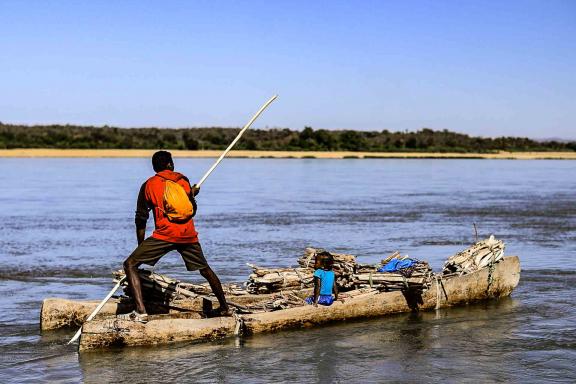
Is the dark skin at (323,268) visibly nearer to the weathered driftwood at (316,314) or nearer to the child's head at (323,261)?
the child's head at (323,261)

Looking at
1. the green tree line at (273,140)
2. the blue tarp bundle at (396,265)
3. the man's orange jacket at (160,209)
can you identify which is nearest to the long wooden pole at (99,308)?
the man's orange jacket at (160,209)

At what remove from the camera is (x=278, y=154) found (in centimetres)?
7038

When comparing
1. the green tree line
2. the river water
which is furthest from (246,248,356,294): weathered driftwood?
the green tree line

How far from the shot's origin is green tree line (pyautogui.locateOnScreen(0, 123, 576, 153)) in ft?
236

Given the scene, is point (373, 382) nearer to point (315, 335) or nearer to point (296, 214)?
point (315, 335)

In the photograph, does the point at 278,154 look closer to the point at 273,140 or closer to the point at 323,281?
the point at 273,140

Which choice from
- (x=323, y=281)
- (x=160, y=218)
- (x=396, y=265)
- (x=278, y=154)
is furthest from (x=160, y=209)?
(x=278, y=154)

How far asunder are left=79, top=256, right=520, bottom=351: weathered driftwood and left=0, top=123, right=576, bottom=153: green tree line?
59.8 m

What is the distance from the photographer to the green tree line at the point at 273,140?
7200cm

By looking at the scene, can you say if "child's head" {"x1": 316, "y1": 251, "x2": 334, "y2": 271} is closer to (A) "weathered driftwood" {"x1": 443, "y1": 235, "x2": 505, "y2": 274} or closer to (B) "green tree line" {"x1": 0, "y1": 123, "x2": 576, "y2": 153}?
(A) "weathered driftwood" {"x1": 443, "y1": 235, "x2": 505, "y2": 274}

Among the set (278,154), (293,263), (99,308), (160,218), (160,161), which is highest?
(160,161)

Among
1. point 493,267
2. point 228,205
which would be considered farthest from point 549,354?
point 228,205

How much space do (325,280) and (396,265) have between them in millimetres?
1274

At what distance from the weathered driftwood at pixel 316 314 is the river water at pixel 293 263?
4.7 inches
